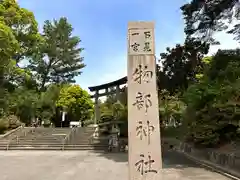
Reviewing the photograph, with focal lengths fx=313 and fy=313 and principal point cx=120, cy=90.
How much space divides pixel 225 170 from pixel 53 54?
109ft

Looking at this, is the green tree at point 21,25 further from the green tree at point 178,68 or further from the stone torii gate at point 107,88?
the green tree at point 178,68

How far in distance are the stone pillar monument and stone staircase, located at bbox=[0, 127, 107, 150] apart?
17.5 meters

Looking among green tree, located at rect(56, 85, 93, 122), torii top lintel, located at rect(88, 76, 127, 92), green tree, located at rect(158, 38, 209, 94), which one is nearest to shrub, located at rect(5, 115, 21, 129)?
torii top lintel, located at rect(88, 76, 127, 92)

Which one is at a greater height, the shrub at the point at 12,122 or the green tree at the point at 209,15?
the green tree at the point at 209,15

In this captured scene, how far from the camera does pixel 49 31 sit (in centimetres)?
4194

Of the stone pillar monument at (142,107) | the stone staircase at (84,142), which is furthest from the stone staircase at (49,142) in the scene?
the stone pillar monument at (142,107)

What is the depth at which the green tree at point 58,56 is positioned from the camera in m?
40.7

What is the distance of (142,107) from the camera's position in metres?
4.95

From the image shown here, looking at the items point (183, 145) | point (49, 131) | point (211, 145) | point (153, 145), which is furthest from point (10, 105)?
point (153, 145)

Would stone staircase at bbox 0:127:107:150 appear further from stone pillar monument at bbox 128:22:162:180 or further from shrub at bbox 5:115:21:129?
stone pillar monument at bbox 128:22:162:180

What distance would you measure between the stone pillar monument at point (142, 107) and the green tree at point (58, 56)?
3614cm

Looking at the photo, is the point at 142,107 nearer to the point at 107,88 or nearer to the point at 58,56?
the point at 107,88

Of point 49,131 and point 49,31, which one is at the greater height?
point 49,31

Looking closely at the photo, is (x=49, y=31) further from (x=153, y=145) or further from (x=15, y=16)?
(x=153, y=145)
